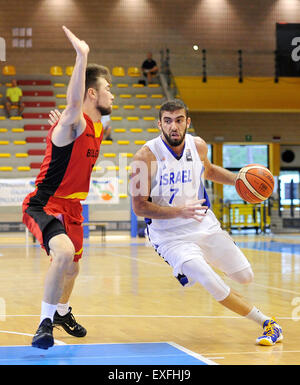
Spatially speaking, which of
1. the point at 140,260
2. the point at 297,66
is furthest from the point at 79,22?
the point at 140,260

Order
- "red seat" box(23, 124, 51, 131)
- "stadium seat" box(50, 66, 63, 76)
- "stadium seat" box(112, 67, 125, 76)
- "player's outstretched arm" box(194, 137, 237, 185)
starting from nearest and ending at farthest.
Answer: "player's outstretched arm" box(194, 137, 237, 185) < "red seat" box(23, 124, 51, 131) < "stadium seat" box(50, 66, 63, 76) < "stadium seat" box(112, 67, 125, 76)

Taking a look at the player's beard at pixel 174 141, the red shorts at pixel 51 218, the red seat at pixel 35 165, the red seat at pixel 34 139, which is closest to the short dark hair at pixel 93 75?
the player's beard at pixel 174 141

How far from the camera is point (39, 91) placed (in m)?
21.6

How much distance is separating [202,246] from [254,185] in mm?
588

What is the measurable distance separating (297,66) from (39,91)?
27.8 feet

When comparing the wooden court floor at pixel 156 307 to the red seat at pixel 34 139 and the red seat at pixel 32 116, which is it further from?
the red seat at pixel 32 116

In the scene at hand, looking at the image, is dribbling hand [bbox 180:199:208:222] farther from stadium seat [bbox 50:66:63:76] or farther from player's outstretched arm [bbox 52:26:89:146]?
stadium seat [bbox 50:66:63:76]

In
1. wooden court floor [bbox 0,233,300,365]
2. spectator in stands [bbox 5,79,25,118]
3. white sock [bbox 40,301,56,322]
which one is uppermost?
spectator in stands [bbox 5,79,25,118]

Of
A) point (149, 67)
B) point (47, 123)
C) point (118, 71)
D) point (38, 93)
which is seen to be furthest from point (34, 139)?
point (149, 67)

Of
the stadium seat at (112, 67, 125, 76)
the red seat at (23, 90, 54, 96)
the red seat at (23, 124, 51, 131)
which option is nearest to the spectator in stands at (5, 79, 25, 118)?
the red seat at (23, 124, 51, 131)

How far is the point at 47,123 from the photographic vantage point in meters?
20.3

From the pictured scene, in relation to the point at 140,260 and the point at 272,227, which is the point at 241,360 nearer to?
the point at 140,260

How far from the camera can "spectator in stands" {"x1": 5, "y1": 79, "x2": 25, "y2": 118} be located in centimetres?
2034

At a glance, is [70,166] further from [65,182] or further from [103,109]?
[103,109]
